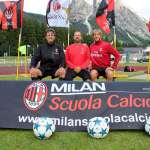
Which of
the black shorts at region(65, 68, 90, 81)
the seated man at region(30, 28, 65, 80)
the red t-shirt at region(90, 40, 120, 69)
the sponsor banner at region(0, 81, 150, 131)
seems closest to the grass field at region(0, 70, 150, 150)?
the sponsor banner at region(0, 81, 150, 131)

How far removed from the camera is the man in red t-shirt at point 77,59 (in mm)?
9703

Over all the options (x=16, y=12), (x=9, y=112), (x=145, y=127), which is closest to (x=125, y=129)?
(x=145, y=127)

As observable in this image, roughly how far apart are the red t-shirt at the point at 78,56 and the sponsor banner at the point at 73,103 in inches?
86.3

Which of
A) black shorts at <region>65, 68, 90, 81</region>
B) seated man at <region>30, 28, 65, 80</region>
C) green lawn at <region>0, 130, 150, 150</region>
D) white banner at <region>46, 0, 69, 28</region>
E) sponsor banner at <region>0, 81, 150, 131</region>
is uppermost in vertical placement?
white banner at <region>46, 0, 69, 28</region>

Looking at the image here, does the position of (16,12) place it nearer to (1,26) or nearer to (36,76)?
(1,26)

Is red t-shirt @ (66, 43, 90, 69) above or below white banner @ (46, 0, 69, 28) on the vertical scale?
below

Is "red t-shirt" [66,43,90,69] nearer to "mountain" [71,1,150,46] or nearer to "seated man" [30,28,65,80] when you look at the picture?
"seated man" [30,28,65,80]

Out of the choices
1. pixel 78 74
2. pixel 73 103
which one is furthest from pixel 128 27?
pixel 73 103

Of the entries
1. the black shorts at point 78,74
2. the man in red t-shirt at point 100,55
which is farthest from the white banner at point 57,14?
the black shorts at point 78,74

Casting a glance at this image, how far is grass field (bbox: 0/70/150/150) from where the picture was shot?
6801mm

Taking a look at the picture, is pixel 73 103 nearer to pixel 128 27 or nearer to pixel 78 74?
pixel 78 74

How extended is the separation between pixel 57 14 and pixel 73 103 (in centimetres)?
1092

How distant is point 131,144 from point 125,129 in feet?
1.99

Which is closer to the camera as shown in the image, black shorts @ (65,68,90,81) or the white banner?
black shorts @ (65,68,90,81)
